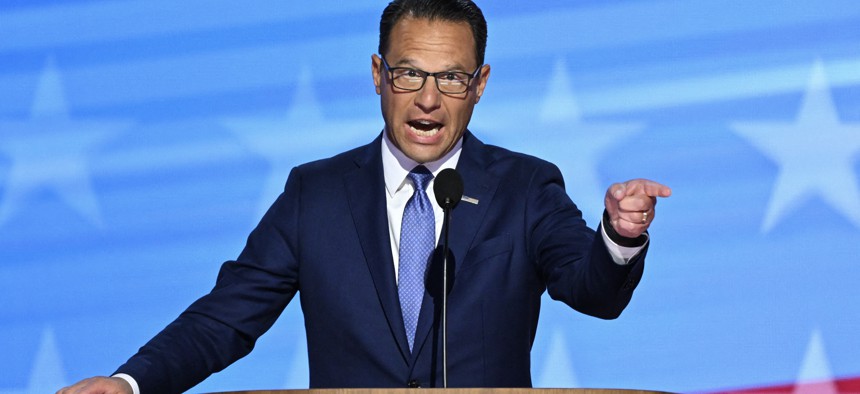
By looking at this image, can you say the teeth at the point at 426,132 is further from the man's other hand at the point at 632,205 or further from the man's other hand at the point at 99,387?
the man's other hand at the point at 99,387

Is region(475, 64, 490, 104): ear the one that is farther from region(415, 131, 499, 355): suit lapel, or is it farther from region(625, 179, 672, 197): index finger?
region(625, 179, 672, 197): index finger

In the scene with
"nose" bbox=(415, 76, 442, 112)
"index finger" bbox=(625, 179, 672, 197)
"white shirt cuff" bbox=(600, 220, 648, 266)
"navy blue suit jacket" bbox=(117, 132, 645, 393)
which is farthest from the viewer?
"nose" bbox=(415, 76, 442, 112)

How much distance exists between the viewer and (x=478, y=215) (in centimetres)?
242

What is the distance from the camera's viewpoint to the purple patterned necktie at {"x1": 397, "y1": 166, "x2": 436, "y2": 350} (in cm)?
234

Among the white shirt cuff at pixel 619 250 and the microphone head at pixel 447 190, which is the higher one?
the microphone head at pixel 447 190

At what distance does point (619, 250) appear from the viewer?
2.01 m

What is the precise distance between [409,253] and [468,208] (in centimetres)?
15

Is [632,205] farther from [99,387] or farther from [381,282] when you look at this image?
[99,387]

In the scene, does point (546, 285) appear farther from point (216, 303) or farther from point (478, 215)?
point (216, 303)

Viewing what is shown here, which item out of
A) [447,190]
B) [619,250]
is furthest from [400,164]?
[619,250]

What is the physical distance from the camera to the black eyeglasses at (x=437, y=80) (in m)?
2.44

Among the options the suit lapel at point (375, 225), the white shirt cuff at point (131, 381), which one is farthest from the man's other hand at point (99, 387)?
the suit lapel at point (375, 225)

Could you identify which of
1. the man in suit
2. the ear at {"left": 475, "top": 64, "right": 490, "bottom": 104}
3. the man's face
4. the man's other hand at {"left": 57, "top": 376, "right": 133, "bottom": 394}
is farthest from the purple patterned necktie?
the man's other hand at {"left": 57, "top": 376, "right": 133, "bottom": 394}

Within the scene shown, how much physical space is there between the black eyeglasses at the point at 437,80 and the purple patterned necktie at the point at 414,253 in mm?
203
